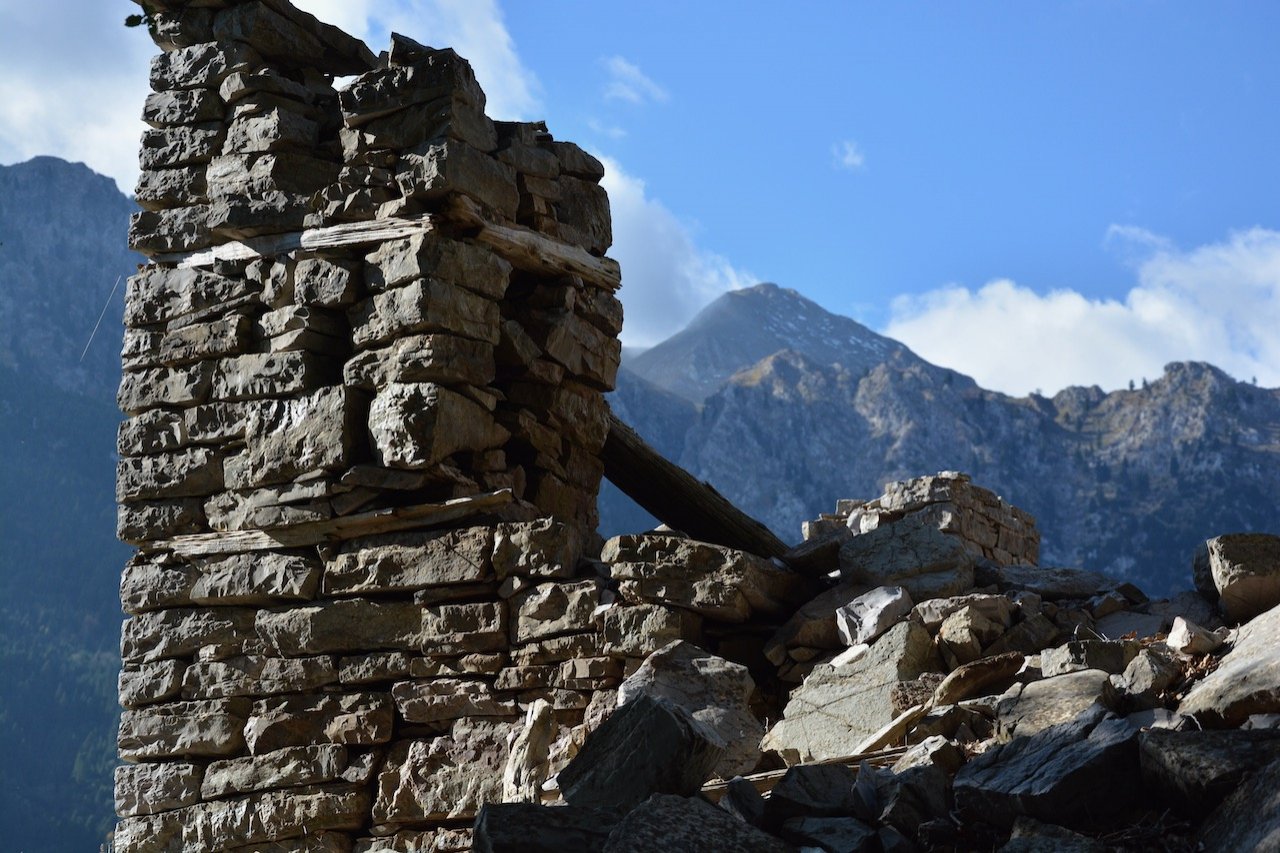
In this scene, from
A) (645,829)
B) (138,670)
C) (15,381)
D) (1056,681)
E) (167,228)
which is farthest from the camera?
(15,381)

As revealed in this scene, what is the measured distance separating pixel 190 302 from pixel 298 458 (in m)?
1.38

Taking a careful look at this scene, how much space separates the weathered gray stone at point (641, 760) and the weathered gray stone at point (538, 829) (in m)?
0.28

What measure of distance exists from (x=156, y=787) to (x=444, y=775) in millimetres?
1774

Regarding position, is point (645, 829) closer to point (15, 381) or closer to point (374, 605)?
point (374, 605)

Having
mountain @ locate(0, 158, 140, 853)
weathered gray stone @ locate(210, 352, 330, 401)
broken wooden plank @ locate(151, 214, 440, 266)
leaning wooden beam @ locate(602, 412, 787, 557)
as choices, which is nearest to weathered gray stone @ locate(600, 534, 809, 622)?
leaning wooden beam @ locate(602, 412, 787, 557)

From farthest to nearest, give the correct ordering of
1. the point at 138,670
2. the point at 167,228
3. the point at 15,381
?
the point at 15,381, the point at 167,228, the point at 138,670

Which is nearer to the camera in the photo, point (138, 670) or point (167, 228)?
point (138, 670)

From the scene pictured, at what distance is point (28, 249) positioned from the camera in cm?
9000

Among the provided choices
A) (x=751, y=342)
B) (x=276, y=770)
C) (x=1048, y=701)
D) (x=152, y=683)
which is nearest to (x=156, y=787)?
(x=152, y=683)

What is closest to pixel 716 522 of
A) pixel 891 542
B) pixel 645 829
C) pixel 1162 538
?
pixel 891 542

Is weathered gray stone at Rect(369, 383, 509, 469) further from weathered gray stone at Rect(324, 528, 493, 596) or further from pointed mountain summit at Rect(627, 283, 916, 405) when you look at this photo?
pointed mountain summit at Rect(627, 283, 916, 405)

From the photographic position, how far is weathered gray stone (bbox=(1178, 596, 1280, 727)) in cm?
445

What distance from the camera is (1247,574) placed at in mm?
6074

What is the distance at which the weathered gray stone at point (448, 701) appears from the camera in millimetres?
6996
